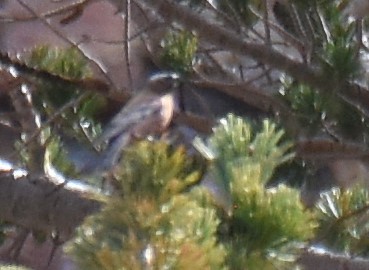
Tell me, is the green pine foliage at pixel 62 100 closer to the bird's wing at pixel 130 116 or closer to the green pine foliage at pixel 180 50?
the green pine foliage at pixel 180 50

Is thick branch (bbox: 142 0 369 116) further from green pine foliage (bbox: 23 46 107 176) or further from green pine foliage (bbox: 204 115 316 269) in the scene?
green pine foliage (bbox: 204 115 316 269)

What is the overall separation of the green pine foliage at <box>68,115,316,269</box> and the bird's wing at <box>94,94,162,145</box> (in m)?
1.12

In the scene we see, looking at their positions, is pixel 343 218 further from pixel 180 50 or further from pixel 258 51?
pixel 180 50

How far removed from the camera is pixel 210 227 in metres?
0.52

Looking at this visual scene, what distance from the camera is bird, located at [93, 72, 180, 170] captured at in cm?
188

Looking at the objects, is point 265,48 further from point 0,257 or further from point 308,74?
point 0,257

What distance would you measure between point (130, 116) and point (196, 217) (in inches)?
61.5

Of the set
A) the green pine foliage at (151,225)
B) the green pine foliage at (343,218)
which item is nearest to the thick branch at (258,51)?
the green pine foliage at (343,218)

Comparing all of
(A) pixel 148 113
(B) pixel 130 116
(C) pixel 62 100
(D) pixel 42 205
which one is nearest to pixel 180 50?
(C) pixel 62 100

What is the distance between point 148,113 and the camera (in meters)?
2.20

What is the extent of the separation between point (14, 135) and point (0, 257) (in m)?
0.34

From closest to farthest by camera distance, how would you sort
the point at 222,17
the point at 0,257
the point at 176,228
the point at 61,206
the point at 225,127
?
the point at 176,228 < the point at 225,127 < the point at 61,206 < the point at 222,17 < the point at 0,257

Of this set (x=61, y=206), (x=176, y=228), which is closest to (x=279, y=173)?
(x=61, y=206)

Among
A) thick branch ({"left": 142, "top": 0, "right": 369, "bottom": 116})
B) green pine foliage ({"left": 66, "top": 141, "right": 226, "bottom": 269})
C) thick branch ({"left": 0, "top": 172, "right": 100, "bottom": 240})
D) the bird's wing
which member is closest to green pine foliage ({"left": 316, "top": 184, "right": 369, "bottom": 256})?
thick branch ({"left": 142, "top": 0, "right": 369, "bottom": 116})
